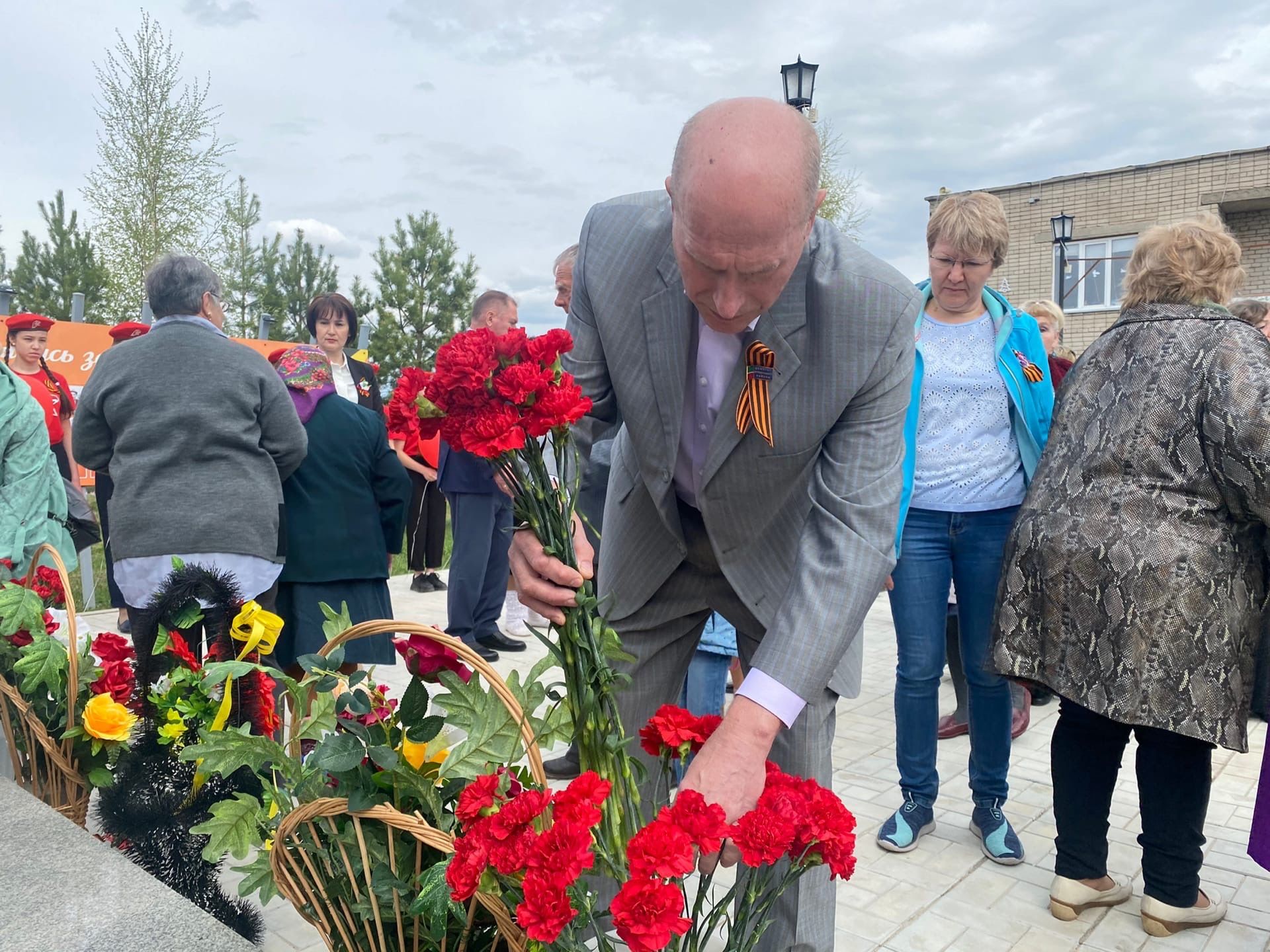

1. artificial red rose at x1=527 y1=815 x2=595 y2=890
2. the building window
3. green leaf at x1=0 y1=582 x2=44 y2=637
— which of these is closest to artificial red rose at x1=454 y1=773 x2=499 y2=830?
Answer: artificial red rose at x1=527 y1=815 x2=595 y2=890

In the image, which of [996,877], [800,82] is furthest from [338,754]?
[800,82]

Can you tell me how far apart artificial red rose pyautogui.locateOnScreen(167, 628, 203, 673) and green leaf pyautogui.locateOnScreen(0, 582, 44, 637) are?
454 mm

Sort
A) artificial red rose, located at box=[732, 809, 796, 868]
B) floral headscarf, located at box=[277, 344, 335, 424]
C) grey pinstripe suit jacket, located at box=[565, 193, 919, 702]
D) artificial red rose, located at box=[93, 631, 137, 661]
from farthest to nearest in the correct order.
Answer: floral headscarf, located at box=[277, 344, 335, 424] < artificial red rose, located at box=[93, 631, 137, 661] < grey pinstripe suit jacket, located at box=[565, 193, 919, 702] < artificial red rose, located at box=[732, 809, 796, 868]

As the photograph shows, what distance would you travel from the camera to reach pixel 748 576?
6.32ft

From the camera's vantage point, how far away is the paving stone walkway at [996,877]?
2.74 meters

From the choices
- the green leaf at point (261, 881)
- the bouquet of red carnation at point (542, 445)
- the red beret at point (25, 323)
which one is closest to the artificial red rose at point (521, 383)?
the bouquet of red carnation at point (542, 445)

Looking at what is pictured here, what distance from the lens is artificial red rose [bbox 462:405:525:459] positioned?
1.23 meters

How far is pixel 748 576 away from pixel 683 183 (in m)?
0.85

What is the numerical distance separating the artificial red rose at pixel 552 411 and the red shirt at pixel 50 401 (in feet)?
17.9

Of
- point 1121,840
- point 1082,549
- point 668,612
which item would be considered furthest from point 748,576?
point 1121,840

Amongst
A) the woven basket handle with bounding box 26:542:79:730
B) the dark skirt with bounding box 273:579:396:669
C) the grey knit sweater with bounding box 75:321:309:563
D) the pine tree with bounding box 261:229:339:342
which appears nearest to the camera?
the woven basket handle with bounding box 26:542:79:730

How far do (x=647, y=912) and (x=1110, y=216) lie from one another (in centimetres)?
2224

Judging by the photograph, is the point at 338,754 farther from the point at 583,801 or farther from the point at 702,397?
the point at 702,397

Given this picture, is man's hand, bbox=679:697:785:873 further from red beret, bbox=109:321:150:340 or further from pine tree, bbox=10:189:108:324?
pine tree, bbox=10:189:108:324
